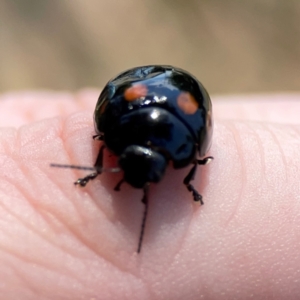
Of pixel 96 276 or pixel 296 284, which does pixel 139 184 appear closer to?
pixel 96 276

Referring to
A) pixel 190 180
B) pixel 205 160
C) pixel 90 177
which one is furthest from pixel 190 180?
pixel 90 177

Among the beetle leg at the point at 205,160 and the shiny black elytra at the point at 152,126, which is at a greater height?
the shiny black elytra at the point at 152,126

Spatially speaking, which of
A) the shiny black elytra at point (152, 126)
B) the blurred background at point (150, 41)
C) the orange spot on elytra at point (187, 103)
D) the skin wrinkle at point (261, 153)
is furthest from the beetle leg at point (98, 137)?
the blurred background at point (150, 41)

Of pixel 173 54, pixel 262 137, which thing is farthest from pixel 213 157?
pixel 173 54

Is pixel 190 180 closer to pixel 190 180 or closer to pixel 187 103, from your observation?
pixel 190 180

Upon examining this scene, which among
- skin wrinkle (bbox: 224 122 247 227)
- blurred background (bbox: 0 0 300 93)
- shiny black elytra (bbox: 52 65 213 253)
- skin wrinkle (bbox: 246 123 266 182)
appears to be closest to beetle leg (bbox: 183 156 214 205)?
shiny black elytra (bbox: 52 65 213 253)

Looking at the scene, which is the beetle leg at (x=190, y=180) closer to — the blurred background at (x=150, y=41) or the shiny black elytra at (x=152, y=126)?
the shiny black elytra at (x=152, y=126)

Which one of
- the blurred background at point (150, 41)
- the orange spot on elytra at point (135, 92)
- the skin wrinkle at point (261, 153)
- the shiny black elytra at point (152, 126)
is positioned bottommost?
the blurred background at point (150, 41)
